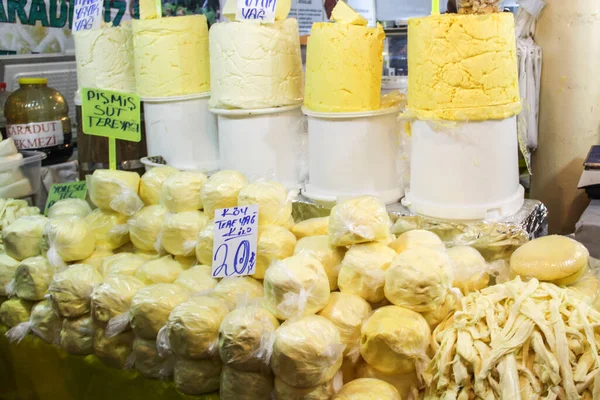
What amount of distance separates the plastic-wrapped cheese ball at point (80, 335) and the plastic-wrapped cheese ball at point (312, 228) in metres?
0.54

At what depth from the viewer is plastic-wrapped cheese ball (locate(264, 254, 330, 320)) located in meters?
1.08

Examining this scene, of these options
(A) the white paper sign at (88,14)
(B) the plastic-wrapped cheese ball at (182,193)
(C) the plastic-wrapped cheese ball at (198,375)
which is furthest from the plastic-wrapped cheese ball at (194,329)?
(A) the white paper sign at (88,14)

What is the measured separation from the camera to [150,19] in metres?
1.88

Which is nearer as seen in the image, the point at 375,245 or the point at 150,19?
the point at 375,245

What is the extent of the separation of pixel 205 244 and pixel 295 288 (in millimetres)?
346

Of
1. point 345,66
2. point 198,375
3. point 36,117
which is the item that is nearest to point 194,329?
point 198,375

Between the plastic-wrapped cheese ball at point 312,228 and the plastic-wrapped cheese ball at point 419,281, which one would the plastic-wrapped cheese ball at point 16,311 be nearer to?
the plastic-wrapped cheese ball at point 312,228

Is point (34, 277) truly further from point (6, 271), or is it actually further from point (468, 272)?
point (468, 272)

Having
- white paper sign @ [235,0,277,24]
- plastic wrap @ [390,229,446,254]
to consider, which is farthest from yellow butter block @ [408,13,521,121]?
white paper sign @ [235,0,277,24]

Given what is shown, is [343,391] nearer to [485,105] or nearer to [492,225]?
[492,225]

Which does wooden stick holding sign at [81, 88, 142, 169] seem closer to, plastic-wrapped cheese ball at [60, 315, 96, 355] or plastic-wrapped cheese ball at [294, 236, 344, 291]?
plastic-wrapped cheese ball at [60, 315, 96, 355]

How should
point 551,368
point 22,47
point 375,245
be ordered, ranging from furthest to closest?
1. point 22,47
2. point 375,245
3. point 551,368

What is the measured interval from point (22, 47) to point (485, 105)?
247cm

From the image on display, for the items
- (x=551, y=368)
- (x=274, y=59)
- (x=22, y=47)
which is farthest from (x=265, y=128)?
(x=22, y=47)
